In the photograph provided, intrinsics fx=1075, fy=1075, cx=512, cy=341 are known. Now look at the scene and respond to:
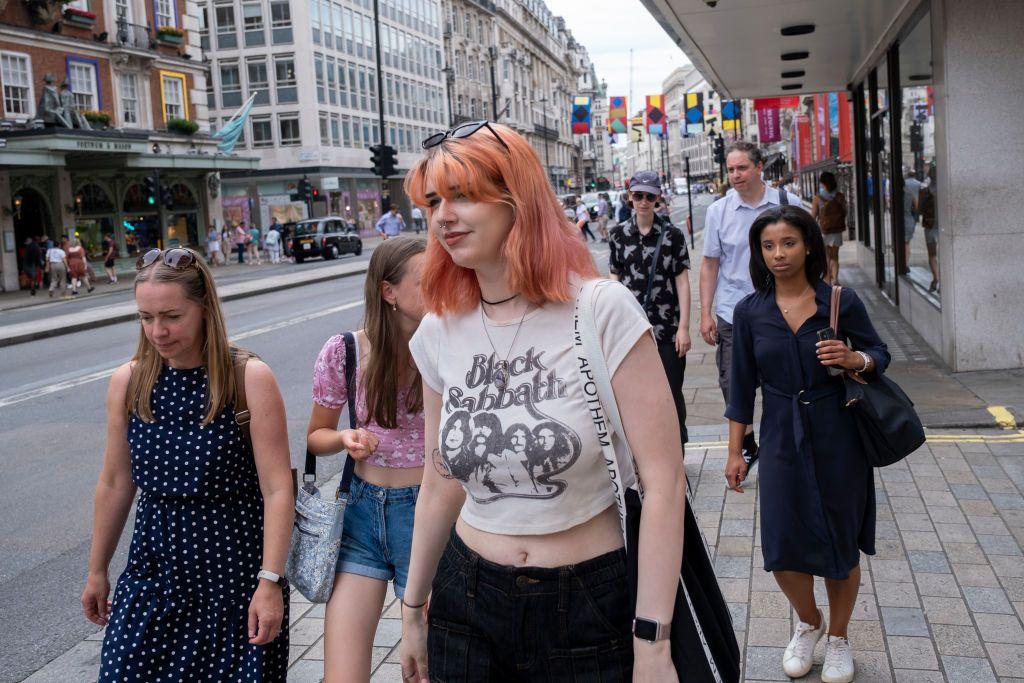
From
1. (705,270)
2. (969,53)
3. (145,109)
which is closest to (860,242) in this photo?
(969,53)

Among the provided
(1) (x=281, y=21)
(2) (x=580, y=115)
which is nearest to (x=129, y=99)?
(1) (x=281, y=21)

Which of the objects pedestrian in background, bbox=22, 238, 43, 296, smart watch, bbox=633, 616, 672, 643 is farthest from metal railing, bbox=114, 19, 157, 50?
smart watch, bbox=633, 616, 672, 643

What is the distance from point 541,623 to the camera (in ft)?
7.10

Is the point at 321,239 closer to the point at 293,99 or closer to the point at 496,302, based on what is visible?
the point at 293,99

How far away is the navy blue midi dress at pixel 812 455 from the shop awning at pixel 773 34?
294 inches

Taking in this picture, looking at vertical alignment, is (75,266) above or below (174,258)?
below

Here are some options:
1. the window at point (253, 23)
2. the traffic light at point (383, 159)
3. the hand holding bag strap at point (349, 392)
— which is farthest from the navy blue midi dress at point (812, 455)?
the window at point (253, 23)

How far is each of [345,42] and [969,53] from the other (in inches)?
2195

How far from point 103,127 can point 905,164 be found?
102 ft

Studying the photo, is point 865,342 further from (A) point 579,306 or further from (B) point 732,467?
(A) point 579,306

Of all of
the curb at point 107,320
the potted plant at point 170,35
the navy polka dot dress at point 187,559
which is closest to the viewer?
the navy polka dot dress at point 187,559

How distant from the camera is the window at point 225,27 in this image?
58.2 m

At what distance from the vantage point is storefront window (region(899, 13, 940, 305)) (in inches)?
433

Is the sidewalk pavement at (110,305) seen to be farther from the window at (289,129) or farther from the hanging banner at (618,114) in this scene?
the hanging banner at (618,114)
